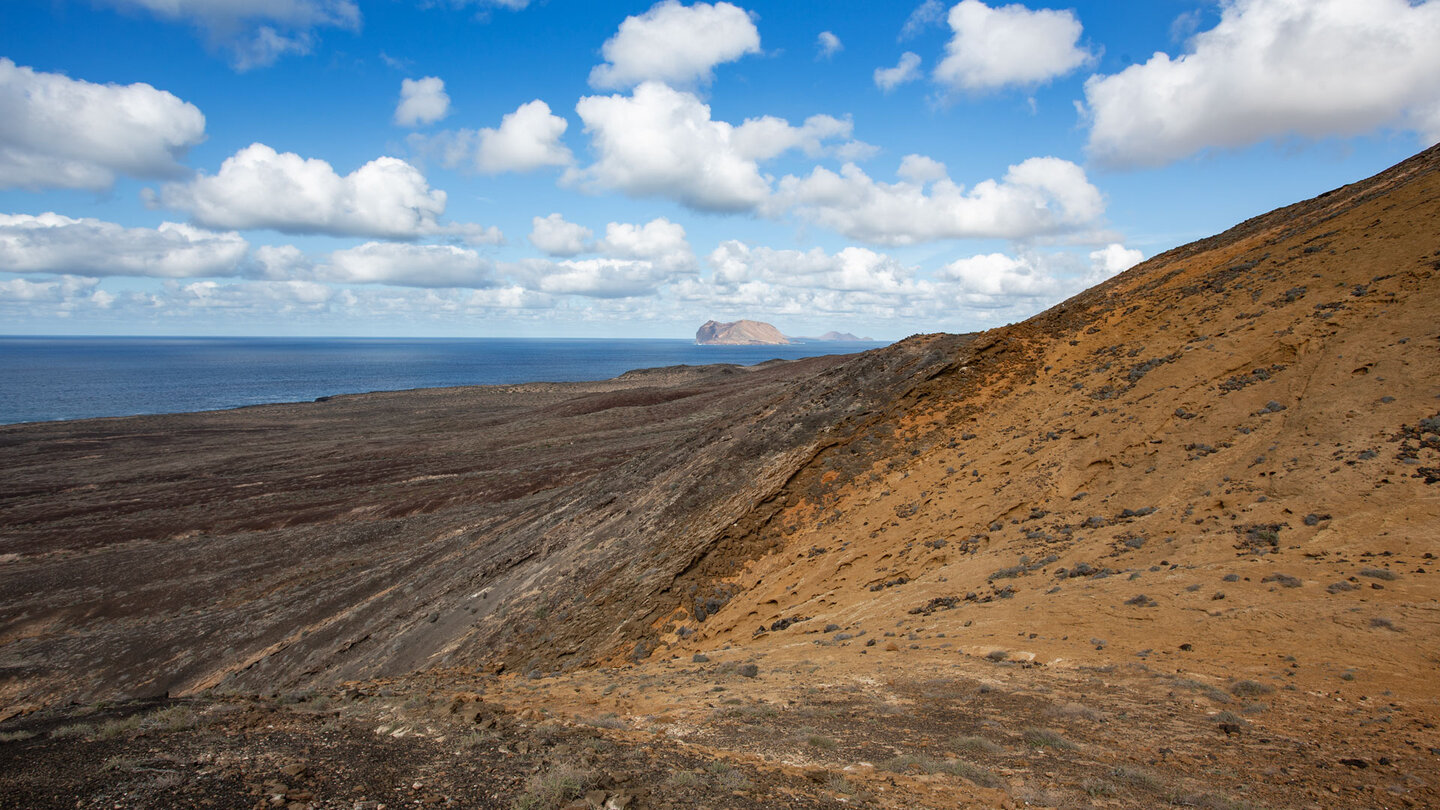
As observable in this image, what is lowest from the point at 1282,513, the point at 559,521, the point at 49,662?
the point at 49,662

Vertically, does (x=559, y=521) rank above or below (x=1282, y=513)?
below

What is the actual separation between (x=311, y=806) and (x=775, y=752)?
183 inches

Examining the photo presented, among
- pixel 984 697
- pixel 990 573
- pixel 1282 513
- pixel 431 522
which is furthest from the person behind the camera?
pixel 431 522

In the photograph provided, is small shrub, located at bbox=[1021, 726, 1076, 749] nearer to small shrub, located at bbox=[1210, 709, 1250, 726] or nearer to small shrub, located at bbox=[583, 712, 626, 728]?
small shrub, located at bbox=[1210, 709, 1250, 726]

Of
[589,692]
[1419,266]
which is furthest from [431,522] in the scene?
[1419,266]

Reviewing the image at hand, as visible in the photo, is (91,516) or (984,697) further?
(91,516)

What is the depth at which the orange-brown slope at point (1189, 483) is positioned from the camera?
8.91 meters

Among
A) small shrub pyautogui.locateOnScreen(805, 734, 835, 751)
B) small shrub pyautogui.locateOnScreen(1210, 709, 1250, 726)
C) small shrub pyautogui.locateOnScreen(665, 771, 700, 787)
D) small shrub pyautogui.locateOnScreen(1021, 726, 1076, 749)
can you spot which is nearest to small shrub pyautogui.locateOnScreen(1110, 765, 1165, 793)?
small shrub pyautogui.locateOnScreen(1021, 726, 1076, 749)

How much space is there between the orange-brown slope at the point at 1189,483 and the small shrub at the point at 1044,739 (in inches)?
86.5

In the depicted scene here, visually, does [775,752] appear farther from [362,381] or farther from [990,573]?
[362,381]

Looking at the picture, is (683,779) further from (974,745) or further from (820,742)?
(974,745)

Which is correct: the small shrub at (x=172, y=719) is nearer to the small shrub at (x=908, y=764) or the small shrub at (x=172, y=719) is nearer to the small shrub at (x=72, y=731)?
the small shrub at (x=72, y=731)

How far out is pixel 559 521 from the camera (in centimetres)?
2312

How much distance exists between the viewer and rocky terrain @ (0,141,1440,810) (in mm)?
6590
